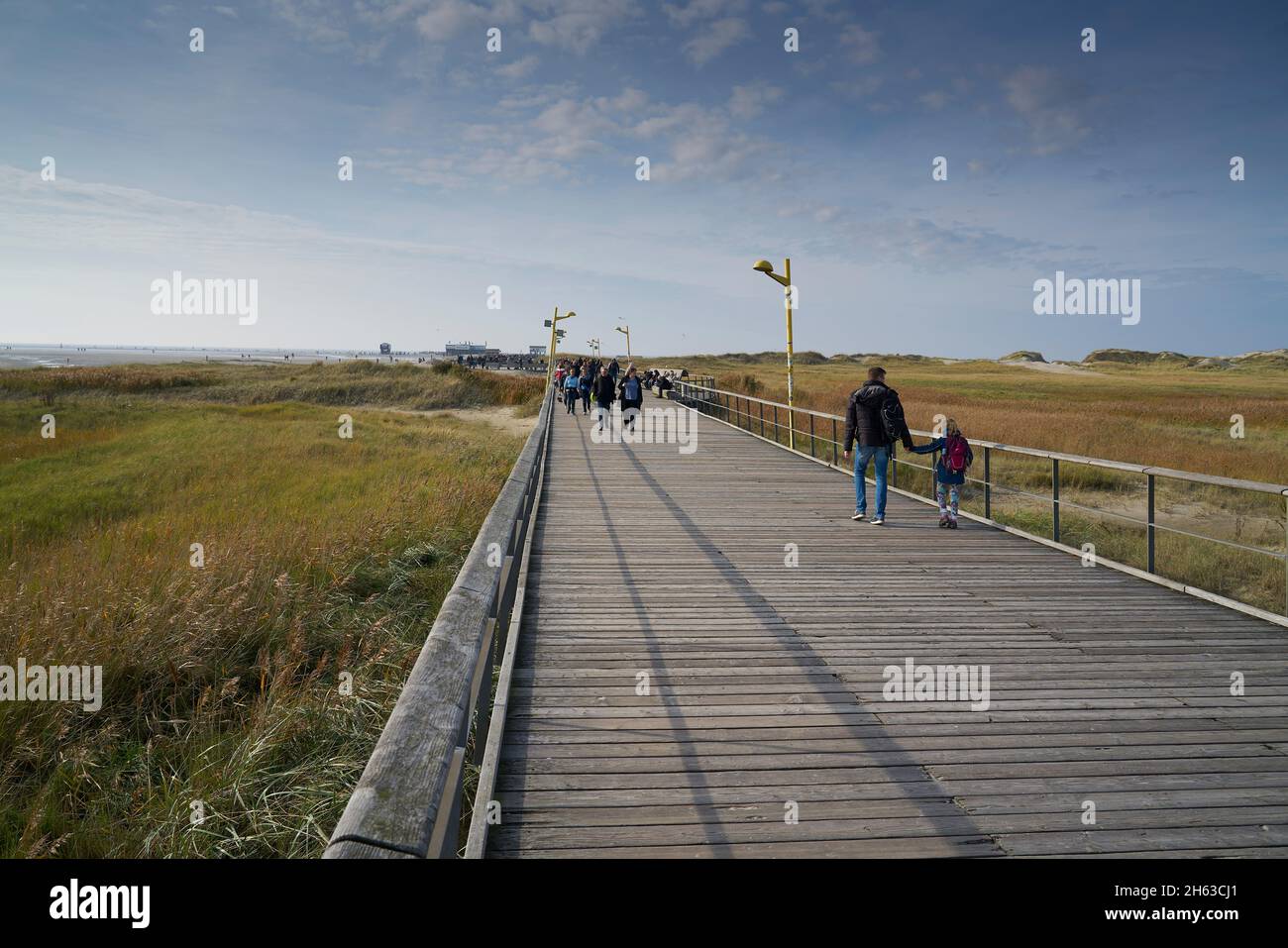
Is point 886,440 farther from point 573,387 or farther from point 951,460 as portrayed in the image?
point 573,387

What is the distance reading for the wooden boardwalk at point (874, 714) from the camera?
3.21 metres

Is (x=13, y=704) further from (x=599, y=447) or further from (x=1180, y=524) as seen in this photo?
(x=1180, y=524)

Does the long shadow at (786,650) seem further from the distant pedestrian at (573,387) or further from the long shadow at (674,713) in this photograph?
the distant pedestrian at (573,387)

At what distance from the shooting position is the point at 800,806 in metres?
3.36

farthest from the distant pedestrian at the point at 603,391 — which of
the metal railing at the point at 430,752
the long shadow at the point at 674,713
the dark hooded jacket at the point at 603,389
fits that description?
the metal railing at the point at 430,752

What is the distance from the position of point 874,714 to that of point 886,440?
574cm

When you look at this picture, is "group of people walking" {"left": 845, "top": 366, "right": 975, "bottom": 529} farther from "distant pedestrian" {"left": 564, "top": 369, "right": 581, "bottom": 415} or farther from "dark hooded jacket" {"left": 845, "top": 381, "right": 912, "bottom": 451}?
"distant pedestrian" {"left": 564, "top": 369, "right": 581, "bottom": 415}

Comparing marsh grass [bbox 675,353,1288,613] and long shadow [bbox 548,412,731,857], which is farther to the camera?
marsh grass [bbox 675,353,1288,613]

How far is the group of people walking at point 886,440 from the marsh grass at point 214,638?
5030 mm

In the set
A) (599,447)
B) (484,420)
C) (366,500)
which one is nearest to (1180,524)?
(599,447)

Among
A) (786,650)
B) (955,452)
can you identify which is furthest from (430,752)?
(955,452)

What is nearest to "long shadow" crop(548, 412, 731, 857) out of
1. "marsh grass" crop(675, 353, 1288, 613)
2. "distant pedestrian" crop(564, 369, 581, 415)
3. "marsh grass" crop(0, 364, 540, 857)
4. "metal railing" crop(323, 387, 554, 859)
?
"metal railing" crop(323, 387, 554, 859)

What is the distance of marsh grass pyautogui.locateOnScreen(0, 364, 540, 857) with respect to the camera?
4480 mm
